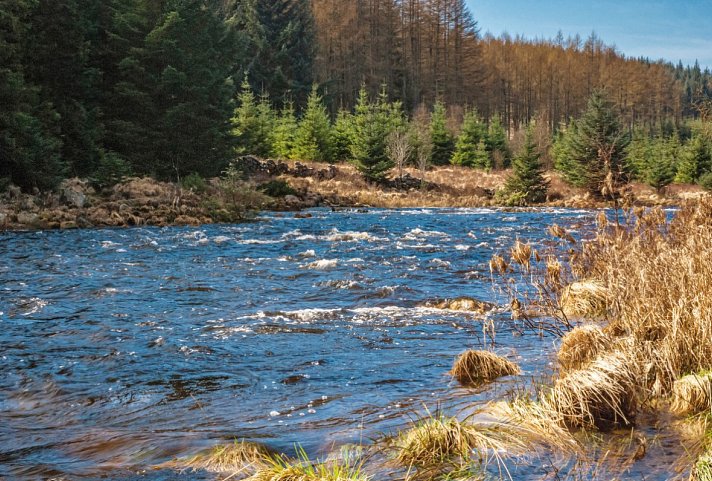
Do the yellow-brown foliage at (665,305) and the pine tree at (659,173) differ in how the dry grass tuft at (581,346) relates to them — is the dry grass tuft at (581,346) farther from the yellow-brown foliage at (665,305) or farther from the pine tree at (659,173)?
the pine tree at (659,173)

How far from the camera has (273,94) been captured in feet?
190

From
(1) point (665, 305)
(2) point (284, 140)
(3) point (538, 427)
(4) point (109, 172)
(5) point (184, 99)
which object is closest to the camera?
(3) point (538, 427)

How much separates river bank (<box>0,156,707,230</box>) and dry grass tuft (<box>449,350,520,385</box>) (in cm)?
333

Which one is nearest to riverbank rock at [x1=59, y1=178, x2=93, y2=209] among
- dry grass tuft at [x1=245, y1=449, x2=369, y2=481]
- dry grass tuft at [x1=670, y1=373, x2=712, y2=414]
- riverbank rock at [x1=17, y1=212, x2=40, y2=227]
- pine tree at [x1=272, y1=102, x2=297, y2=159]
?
riverbank rock at [x1=17, y1=212, x2=40, y2=227]

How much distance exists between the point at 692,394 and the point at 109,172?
24.1 metres

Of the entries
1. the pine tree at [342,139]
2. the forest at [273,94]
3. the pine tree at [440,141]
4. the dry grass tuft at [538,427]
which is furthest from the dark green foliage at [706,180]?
the dry grass tuft at [538,427]

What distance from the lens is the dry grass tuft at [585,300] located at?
757 cm

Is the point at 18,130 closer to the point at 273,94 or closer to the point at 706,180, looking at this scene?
the point at 273,94

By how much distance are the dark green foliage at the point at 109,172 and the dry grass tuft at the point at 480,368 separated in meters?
21.7

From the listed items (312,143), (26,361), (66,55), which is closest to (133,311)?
(26,361)

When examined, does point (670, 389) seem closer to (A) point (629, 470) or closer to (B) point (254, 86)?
(A) point (629, 470)

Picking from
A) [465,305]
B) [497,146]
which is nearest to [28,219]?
[465,305]

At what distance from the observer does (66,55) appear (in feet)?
90.8

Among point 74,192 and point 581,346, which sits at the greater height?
point 74,192
